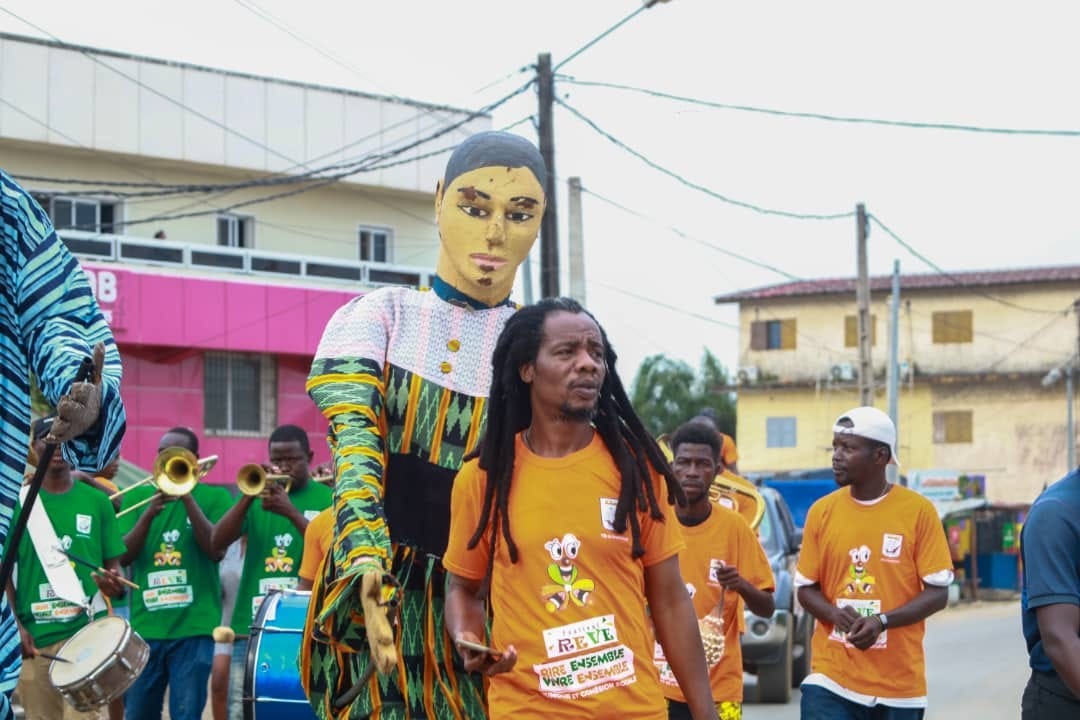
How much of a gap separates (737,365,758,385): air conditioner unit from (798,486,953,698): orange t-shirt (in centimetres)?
5935

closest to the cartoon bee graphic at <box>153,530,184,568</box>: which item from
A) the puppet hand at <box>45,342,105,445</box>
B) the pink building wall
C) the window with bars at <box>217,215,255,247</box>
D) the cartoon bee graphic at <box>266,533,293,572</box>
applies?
the cartoon bee graphic at <box>266,533,293,572</box>

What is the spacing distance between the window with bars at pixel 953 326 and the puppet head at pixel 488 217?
60.9m

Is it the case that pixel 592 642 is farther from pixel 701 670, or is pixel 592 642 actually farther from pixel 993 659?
pixel 993 659

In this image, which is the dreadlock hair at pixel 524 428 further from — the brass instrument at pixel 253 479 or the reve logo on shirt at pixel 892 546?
the brass instrument at pixel 253 479

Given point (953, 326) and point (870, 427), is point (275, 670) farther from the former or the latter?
point (953, 326)

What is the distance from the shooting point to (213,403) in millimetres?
31062

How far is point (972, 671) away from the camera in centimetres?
1903

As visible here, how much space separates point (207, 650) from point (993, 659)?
1272 cm

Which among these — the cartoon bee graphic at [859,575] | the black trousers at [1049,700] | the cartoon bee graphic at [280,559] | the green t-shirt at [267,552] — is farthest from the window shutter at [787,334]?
the black trousers at [1049,700]

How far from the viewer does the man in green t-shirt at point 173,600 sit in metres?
10.3

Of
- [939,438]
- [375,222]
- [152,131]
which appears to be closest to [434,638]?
[152,131]

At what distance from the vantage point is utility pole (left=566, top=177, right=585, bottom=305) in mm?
24125

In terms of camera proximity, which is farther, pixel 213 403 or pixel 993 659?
pixel 213 403

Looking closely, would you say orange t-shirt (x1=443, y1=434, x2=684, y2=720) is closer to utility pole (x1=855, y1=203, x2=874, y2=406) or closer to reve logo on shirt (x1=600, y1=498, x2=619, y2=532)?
reve logo on shirt (x1=600, y1=498, x2=619, y2=532)
